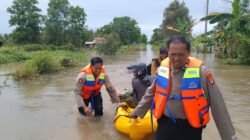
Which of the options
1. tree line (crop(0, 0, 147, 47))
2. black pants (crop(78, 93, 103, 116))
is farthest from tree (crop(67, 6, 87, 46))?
black pants (crop(78, 93, 103, 116))

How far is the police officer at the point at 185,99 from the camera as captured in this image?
2.92m

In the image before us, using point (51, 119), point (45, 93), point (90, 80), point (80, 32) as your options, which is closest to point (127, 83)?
point (45, 93)

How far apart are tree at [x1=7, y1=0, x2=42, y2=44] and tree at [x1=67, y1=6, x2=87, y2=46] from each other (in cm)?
387

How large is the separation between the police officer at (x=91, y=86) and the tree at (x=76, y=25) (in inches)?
1568

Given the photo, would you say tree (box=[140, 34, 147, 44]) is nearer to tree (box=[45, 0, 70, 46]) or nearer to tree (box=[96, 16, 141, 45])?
tree (box=[96, 16, 141, 45])

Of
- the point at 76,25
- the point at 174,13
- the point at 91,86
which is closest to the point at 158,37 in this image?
the point at 174,13

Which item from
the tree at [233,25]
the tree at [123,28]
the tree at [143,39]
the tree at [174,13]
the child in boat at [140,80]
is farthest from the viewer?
the tree at [143,39]

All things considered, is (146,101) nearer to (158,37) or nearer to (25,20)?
(25,20)

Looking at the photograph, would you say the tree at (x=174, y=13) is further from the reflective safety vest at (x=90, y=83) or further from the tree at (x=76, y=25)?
the reflective safety vest at (x=90, y=83)

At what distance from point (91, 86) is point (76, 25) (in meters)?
41.3

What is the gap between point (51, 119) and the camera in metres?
7.82

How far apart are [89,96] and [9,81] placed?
26.8ft

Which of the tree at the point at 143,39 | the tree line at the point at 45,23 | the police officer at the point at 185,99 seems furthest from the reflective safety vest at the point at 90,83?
the tree at the point at 143,39

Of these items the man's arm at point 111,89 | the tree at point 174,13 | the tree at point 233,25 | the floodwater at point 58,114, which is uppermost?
the tree at point 174,13
